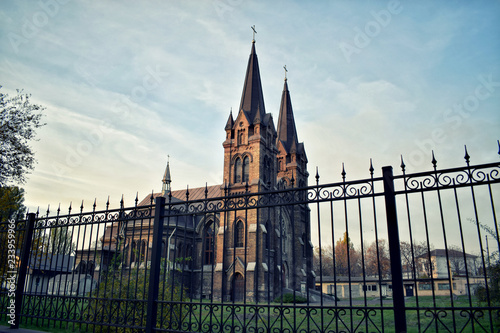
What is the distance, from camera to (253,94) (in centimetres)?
3375

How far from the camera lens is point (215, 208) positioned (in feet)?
19.1

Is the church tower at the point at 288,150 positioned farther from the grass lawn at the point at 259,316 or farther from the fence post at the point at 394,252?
the fence post at the point at 394,252

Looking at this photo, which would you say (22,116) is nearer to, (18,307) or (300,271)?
(18,307)

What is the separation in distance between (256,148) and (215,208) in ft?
81.7

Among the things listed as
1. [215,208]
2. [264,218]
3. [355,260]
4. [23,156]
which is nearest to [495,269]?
[215,208]

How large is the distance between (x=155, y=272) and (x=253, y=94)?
2918cm

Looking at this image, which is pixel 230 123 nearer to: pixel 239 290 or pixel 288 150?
pixel 288 150

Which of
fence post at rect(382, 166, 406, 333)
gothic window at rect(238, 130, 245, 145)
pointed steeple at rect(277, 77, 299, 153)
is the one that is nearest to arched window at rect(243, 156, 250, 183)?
gothic window at rect(238, 130, 245, 145)

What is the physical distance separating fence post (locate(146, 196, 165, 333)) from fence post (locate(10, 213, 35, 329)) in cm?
363

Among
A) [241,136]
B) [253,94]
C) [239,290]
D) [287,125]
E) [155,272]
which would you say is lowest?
[239,290]

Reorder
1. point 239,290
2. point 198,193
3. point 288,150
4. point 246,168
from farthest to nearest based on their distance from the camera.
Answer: point 288,150
point 198,193
point 246,168
point 239,290

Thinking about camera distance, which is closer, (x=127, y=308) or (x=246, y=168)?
(x=127, y=308)

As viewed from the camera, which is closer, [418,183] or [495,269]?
[418,183]

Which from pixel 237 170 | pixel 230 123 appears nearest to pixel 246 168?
pixel 237 170
